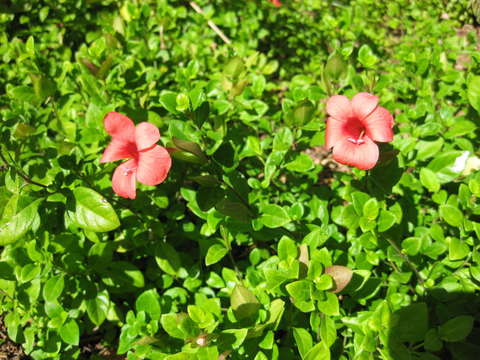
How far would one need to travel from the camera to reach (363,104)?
1253 millimetres

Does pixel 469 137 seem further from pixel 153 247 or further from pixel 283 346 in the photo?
pixel 153 247

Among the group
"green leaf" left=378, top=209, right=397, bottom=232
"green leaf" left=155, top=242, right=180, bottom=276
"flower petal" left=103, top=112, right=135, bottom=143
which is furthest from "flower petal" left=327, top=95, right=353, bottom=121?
"green leaf" left=155, top=242, right=180, bottom=276

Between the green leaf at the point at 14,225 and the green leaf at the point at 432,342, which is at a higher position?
the green leaf at the point at 14,225

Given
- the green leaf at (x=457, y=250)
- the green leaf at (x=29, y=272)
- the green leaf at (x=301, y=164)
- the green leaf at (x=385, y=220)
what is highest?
the green leaf at (x=301, y=164)

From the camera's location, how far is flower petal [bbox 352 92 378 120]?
1237 millimetres

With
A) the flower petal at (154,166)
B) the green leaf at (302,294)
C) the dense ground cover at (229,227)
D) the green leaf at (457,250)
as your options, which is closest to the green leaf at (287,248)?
the dense ground cover at (229,227)

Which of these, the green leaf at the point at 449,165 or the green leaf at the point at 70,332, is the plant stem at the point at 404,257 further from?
the green leaf at the point at 70,332

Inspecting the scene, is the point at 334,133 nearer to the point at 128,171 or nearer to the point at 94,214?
the point at 128,171

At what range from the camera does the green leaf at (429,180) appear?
1493mm

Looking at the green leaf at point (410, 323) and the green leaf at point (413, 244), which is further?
the green leaf at point (413, 244)

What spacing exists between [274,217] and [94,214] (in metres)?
0.71

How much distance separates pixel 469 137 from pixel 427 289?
0.93 meters

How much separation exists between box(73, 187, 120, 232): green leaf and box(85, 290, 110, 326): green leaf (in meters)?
0.44

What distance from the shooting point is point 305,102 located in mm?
1442
